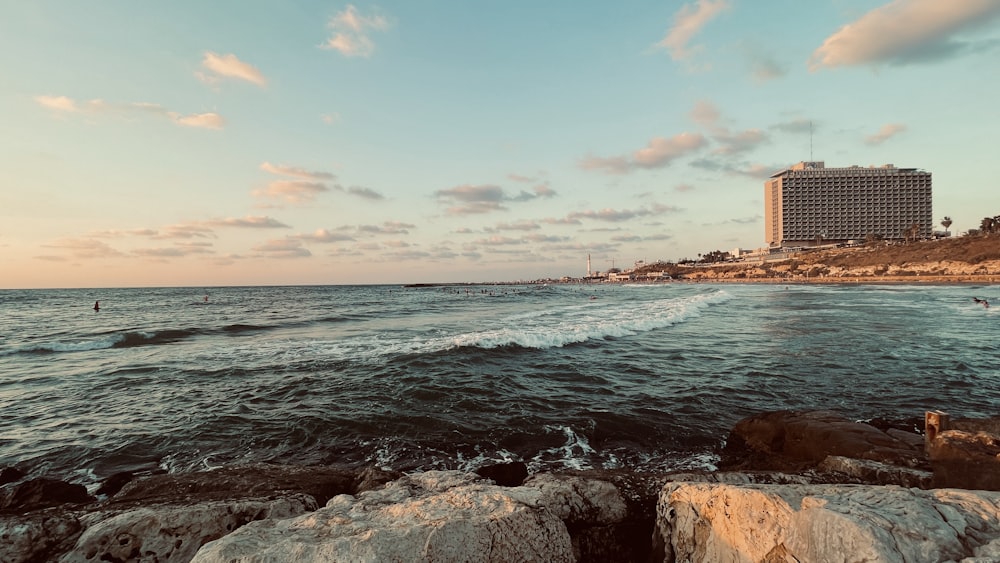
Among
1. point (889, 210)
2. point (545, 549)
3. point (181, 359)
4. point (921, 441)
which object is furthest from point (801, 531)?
point (889, 210)

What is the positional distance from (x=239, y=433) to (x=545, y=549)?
8651mm

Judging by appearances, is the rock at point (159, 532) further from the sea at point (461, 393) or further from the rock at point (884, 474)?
the rock at point (884, 474)

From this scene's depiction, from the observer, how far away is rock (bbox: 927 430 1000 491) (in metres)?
4.69

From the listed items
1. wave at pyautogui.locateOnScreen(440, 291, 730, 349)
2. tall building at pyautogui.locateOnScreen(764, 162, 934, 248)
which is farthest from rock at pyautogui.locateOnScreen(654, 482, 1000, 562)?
tall building at pyautogui.locateOnScreen(764, 162, 934, 248)

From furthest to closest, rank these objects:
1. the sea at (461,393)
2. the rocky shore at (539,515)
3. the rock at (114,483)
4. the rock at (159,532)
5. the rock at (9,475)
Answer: the sea at (461,393)
the rock at (9,475)
the rock at (114,483)
the rock at (159,532)
the rocky shore at (539,515)

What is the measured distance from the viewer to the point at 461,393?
39.4ft

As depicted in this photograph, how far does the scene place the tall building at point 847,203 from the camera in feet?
486

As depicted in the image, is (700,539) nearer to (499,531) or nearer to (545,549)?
(545,549)

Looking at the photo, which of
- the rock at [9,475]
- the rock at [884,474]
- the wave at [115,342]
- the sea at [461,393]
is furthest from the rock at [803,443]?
the wave at [115,342]

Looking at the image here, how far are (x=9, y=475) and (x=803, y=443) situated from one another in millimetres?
13956

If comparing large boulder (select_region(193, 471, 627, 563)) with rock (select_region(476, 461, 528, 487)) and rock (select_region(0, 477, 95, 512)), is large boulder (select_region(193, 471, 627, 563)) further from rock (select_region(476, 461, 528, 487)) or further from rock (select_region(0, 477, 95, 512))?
rock (select_region(0, 477, 95, 512))

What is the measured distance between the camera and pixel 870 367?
45.7 feet

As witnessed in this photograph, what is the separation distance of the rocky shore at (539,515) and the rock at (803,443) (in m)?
0.10

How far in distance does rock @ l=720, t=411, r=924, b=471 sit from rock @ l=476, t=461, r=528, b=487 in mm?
3667
